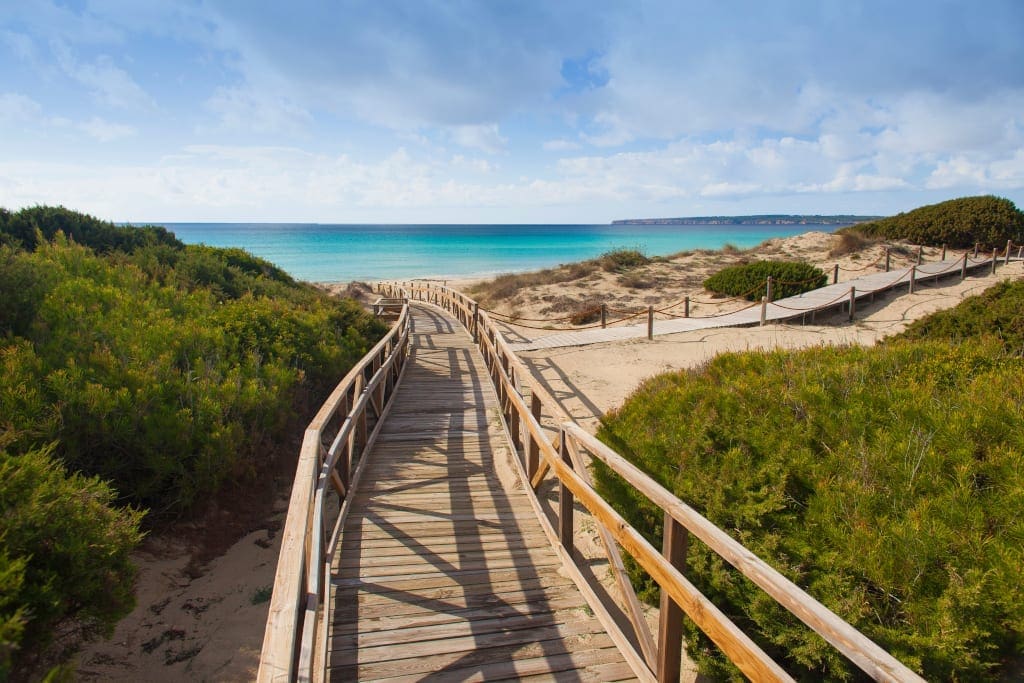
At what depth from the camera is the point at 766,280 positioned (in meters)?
16.6

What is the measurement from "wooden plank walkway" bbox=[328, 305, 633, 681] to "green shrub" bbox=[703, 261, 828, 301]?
13.8 meters

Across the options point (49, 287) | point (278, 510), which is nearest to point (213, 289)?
point (49, 287)

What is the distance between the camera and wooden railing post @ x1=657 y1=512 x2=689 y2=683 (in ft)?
8.20

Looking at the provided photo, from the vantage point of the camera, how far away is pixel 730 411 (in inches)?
168

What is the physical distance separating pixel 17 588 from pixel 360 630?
5.16ft

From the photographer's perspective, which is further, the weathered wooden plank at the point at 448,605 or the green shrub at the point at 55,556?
the weathered wooden plank at the point at 448,605

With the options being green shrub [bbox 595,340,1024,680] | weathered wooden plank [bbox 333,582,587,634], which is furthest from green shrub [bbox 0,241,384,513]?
green shrub [bbox 595,340,1024,680]

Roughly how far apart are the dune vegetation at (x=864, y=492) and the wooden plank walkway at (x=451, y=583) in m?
0.74

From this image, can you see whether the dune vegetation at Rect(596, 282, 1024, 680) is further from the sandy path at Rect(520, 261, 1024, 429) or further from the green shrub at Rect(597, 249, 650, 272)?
the green shrub at Rect(597, 249, 650, 272)

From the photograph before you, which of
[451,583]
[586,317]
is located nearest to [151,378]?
[451,583]

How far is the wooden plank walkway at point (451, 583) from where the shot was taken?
288 cm

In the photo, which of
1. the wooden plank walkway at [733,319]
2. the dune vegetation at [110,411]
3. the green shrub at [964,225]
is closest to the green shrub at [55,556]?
the dune vegetation at [110,411]

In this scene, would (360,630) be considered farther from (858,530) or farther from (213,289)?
(213,289)

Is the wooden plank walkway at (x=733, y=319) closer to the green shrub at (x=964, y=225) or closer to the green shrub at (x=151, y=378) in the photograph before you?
the green shrub at (x=151, y=378)
